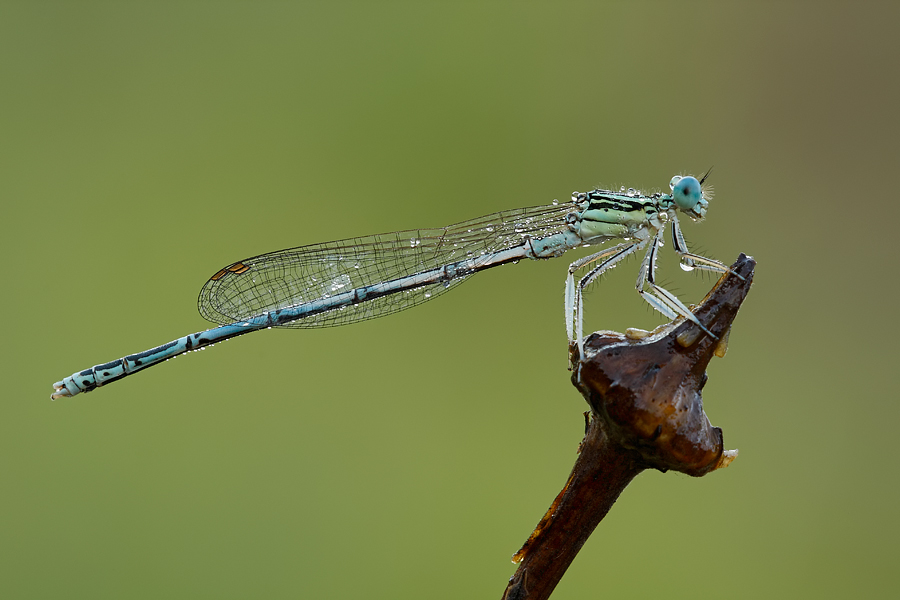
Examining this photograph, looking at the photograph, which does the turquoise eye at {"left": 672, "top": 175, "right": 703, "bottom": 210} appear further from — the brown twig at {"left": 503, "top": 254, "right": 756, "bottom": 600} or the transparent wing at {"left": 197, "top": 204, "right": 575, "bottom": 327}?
the brown twig at {"left": 503, "top": 254, "right": 756, "bottom": 600}

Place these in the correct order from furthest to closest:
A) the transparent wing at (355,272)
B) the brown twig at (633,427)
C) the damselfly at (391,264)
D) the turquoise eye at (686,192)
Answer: the transparent wing at (355,272)
the damselfly at (391,264)
the turquoise eye at (686,192)
the brown twig at (633,427)

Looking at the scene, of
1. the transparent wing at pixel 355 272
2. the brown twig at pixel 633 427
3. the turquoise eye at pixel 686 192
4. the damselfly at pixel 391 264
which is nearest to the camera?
the brown twig at pixel 633 427

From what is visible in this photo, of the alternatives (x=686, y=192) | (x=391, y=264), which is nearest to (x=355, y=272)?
(x=391, y=264)

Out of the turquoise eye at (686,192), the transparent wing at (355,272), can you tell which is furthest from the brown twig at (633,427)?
the transparent wing at (355,272)

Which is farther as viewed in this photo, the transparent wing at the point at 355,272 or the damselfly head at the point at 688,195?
the transparent wing at the point at 355,272

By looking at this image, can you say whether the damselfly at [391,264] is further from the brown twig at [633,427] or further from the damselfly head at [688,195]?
the brown twig at [633,427]

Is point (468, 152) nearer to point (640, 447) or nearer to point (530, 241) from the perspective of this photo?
point (530, 241)
